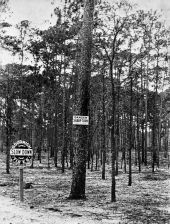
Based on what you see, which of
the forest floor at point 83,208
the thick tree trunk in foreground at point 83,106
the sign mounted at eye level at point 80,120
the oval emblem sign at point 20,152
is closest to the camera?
the forest floor at point 83,208

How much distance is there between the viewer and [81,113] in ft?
37.3

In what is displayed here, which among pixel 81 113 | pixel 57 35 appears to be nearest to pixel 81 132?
pixel 81 113

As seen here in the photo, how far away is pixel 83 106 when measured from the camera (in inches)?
449

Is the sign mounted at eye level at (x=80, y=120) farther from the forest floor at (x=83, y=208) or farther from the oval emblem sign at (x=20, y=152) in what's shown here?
the forest floor at (x=83, y=208)

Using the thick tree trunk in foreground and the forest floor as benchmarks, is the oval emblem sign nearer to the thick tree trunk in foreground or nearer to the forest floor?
the forest floor

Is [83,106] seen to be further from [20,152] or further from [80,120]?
[20,152]

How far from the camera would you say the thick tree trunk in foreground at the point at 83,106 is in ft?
37.0

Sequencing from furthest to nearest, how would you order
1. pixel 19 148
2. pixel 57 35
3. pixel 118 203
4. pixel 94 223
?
1. pixel 57 35
2. pixel 118 203
3. pixel 19 148
4. pixel 94 223

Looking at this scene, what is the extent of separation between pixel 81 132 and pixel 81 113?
62cm

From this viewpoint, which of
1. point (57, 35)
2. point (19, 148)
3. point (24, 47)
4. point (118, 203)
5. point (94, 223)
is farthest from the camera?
point (24, 47)

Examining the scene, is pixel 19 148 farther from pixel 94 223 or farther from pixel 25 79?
pixel 25 79

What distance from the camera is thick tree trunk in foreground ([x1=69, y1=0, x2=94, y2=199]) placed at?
11.3m

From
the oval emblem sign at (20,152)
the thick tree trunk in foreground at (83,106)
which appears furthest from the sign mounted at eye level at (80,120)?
the oval emblem sign at (20,152)

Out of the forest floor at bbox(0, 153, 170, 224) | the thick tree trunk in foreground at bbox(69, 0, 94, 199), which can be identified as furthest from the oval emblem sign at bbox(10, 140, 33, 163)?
the thick tree trunk in foreground at bbox(69, 0, 94, 199)
